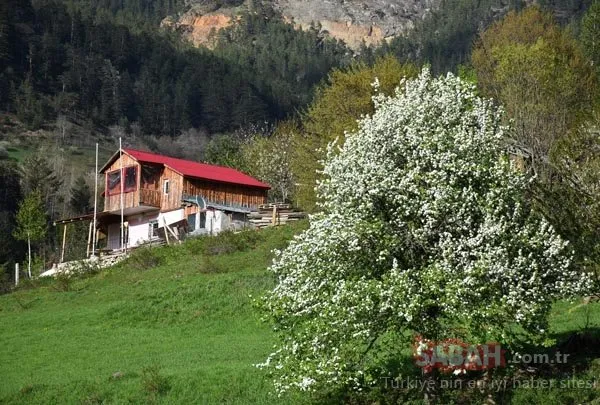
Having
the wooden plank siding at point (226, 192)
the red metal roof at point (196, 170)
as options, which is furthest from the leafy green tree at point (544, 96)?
the red metal roof at point (196, 170)

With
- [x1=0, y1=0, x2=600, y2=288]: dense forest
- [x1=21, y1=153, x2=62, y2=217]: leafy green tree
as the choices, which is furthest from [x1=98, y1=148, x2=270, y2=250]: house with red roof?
[x1=21, y1=153, x2=62, y2=217]: leafy green tree

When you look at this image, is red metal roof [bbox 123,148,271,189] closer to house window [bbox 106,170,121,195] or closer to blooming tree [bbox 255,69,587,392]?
house window [bbox 106,170,121,195]

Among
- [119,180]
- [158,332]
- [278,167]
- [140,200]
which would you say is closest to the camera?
[158,332]

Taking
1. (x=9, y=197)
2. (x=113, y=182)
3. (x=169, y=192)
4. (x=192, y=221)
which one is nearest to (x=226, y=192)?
(x=169, y=192)

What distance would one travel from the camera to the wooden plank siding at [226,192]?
6173 centimetres

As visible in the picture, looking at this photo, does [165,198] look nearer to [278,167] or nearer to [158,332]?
[278,167]

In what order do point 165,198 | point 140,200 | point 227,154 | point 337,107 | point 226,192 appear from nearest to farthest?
point 337,107 < point 140,200 < point 165,198 < point 226,192 < point 227,154

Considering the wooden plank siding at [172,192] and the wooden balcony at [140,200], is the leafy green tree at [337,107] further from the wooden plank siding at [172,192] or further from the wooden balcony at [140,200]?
the wooden balcony at [140,200]

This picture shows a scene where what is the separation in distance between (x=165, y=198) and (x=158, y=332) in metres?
32.3

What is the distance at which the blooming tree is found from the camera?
51.1 ft

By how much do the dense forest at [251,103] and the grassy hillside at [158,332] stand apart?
5.11 meters

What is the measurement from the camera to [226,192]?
210 ft

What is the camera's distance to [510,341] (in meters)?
15.9

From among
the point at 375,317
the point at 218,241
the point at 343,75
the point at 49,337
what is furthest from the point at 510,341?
the point at 343,75
